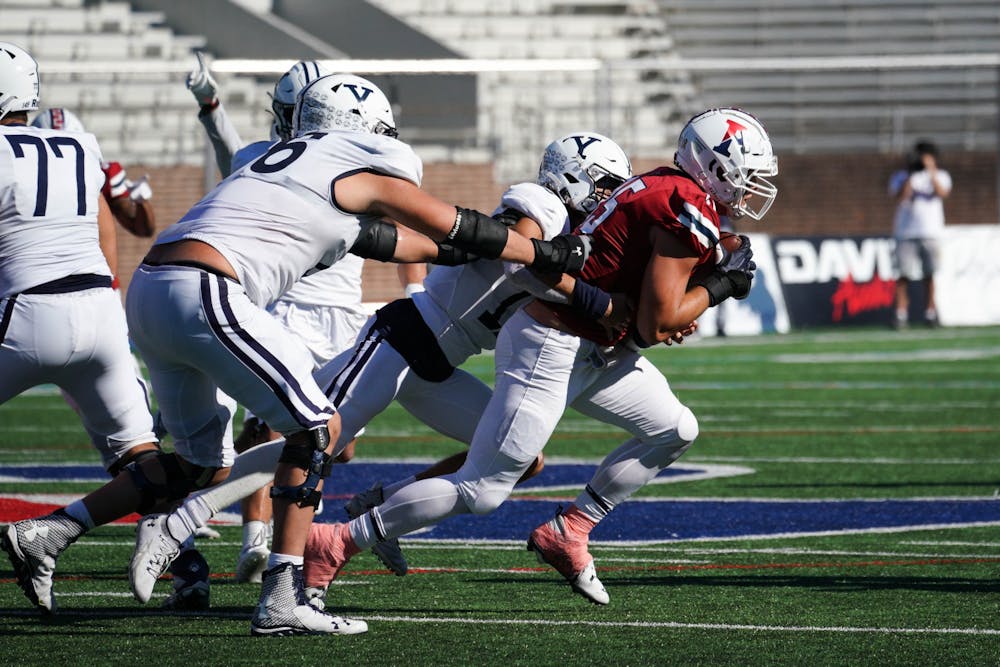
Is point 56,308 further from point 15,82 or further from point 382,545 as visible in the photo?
point 382,545

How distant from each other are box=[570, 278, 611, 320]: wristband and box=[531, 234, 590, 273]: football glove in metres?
0.12

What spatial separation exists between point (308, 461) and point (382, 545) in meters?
0.84

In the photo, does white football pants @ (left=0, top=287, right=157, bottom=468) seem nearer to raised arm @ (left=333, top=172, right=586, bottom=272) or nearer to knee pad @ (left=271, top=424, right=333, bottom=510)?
knee pad @ (left=271, top=424, right=333, bottom=510)

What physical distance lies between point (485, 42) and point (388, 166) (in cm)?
1876

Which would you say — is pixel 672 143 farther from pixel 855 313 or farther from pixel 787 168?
pixel 855 313

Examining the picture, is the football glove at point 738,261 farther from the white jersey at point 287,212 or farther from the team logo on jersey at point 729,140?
the white jersey at point 287,212

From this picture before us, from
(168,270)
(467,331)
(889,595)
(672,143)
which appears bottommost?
(672,143)

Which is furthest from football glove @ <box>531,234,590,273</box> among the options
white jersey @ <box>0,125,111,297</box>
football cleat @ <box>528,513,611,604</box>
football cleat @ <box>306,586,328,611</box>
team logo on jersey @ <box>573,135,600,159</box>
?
white jersey @ <box>0,125,111,297</box>

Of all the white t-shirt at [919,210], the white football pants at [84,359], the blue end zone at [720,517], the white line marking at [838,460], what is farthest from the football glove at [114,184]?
the white t-shirt at [919,210]

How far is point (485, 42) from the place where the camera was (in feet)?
76.0

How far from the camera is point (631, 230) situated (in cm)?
520

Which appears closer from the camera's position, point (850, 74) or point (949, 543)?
point (949, 543)

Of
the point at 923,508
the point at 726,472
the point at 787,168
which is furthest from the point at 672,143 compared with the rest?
the point at 923,508

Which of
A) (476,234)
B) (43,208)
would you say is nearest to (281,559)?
(476,234)
